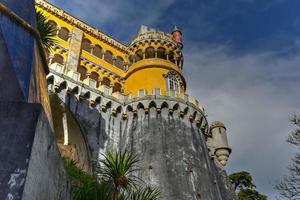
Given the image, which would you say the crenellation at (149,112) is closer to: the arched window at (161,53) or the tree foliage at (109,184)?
the arched window at (161,53)

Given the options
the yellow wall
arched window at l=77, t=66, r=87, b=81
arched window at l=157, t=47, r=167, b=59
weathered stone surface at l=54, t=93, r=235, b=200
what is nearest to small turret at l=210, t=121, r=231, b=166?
weathered stone surface at l=54, t=93, r=235, b=200

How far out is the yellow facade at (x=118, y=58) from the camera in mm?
30234

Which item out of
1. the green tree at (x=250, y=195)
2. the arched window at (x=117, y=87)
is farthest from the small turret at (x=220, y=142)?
the arched window at (x=117, y=87)

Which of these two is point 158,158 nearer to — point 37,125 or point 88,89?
point 88,89

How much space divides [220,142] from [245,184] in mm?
9591

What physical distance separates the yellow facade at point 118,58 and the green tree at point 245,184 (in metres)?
12.6

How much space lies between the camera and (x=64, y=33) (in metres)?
34.2

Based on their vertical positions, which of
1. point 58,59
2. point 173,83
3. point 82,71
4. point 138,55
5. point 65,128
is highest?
point 138,55

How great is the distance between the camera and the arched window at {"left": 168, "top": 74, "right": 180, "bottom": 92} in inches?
1186

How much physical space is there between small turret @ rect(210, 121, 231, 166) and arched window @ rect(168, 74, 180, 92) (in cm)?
506

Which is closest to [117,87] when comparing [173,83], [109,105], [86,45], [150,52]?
[150,52]

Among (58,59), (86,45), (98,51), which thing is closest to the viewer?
(58,59)

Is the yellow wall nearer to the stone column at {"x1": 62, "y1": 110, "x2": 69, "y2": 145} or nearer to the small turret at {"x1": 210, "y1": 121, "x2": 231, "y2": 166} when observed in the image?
the small turret at {"x1": 210, "y1": 121, "x2": 231, "y2": 166}

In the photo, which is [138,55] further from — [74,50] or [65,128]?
[65,128]
